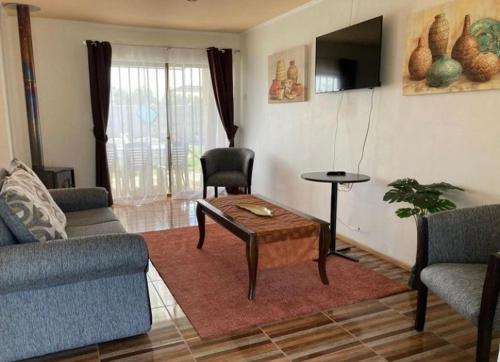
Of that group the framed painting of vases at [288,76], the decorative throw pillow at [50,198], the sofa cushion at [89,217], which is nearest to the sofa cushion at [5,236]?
the decorative throw pillow at [50,198]

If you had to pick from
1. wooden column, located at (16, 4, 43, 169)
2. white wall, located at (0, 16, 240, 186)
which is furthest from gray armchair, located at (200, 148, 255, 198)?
wooden column, located at (16, 4, 43, 169)

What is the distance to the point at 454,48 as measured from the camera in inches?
104

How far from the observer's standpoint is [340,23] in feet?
12.2

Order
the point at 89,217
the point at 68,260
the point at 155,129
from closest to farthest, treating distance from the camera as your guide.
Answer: the point at 68,260, the point at 89,217, the point at 155,129

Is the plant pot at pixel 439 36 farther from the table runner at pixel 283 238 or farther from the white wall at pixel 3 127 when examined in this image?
the white wall at pixel 3 127

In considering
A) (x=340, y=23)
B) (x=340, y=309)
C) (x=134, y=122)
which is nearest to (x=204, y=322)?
(x=340, y=309)

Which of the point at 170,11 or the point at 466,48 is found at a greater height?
the point at 170,11

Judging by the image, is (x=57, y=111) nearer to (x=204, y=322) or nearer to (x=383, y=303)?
(x=204, y=322)

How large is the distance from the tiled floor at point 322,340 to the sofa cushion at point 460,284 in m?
0.37

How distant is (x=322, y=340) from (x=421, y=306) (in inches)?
23.5

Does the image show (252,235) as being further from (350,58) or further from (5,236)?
(350,58)

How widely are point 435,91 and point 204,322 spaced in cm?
224

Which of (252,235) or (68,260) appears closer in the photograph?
(68,260)

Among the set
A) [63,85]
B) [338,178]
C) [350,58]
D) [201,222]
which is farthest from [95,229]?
[63,85]
